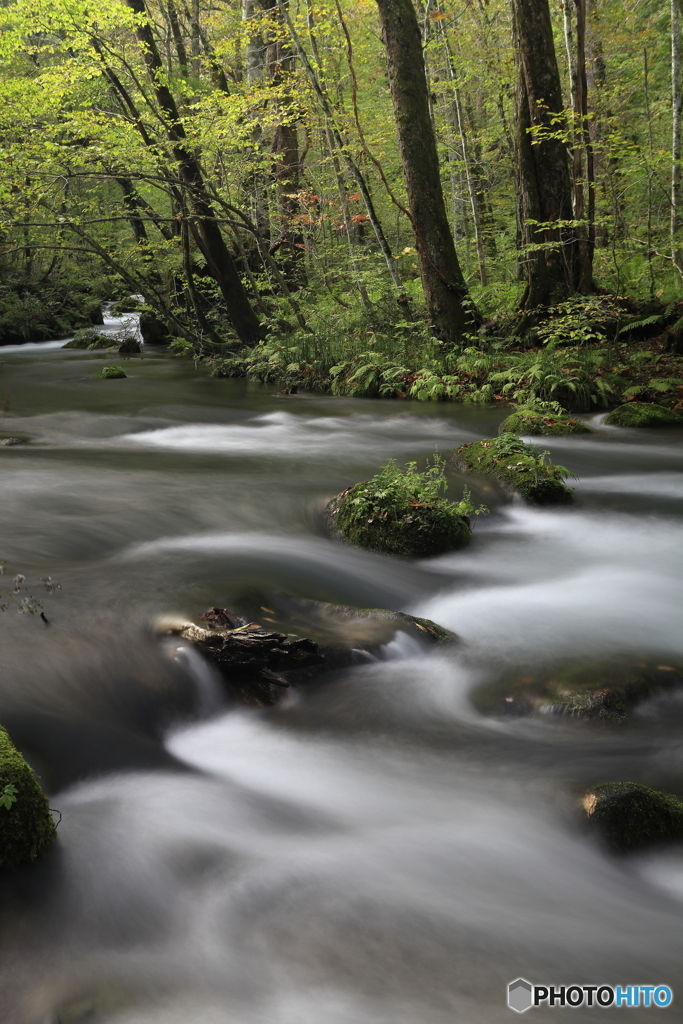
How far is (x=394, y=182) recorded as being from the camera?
18.5 metres

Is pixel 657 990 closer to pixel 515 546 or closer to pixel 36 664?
pixel 36 664

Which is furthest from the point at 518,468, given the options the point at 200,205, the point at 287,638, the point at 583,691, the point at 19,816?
the point at 200,205

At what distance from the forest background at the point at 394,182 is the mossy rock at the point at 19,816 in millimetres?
8676

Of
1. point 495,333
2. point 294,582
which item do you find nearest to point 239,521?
point 294,582

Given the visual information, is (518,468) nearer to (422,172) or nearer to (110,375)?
(422,172)

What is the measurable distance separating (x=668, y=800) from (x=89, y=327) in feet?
84.6

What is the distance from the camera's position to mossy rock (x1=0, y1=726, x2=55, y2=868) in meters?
2.51

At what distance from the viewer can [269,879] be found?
2658 mm

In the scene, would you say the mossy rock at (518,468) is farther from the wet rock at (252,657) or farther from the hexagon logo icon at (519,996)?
the hexagon logo icon at (519,996)

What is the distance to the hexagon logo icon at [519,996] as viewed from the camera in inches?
83.5

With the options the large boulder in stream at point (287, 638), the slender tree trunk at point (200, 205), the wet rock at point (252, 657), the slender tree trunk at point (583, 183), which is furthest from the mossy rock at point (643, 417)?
the slender tree trunk at point (200, 205)

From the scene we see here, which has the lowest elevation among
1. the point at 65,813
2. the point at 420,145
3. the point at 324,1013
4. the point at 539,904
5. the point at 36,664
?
the point at 539,904

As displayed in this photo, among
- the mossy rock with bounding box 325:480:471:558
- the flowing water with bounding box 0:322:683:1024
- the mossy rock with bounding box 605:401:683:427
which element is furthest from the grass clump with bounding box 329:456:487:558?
the mossy rock with bounding box 605:401:683:427

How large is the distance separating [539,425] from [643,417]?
55.7 inches
